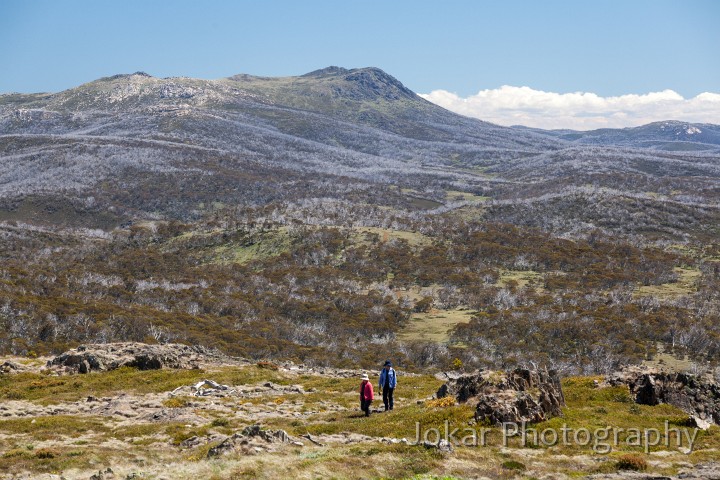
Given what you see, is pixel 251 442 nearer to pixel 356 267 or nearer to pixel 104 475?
pixel 104 475

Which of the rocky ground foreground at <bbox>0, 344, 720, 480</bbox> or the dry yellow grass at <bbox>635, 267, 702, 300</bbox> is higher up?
the rocky ground foreground at <bbox>0, 344, 720, 480</bbox>

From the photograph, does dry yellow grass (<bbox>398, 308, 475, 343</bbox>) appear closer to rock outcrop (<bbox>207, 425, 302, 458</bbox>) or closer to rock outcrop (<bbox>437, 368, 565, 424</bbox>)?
rock outcrop (<bbox>437, 368, 565, 424</bbox>)

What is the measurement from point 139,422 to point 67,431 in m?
2.99

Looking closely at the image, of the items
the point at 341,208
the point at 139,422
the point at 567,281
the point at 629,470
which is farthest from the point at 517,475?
the point at 341,208

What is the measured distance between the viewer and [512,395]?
A: 20062mm

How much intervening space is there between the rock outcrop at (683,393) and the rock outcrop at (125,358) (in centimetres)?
2710

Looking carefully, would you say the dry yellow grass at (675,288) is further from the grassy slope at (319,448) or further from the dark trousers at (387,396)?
the dark trousers at (387,396)

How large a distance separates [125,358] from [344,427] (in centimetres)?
1995

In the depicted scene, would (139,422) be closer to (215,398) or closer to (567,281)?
(215,398)

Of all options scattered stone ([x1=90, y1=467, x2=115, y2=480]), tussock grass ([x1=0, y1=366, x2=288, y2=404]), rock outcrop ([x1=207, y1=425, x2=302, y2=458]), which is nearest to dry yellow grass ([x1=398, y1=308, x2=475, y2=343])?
tussock grass ([x1=0, y1=366, x2=288, y2=404])

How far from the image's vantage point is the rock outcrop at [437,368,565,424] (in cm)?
1959

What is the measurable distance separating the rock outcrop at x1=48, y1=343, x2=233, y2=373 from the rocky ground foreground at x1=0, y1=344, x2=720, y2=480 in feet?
3.58

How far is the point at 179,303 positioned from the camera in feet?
213

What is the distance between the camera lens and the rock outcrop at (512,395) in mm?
19594
